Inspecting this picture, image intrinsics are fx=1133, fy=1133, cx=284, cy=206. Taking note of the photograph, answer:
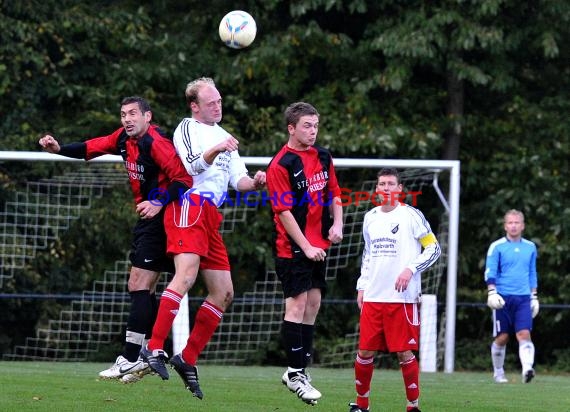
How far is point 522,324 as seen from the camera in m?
12.3

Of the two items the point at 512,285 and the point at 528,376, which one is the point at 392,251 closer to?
the point at 528,376

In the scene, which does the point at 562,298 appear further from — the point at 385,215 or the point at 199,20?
the point at 385,215

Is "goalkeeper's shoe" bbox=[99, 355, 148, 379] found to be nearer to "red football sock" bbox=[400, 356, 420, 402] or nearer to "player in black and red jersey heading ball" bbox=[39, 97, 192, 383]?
"player in black and red jersey heading ball" bbox=[39, 97, 192, 383]

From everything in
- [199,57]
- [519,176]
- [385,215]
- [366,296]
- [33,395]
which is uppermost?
[199,57]

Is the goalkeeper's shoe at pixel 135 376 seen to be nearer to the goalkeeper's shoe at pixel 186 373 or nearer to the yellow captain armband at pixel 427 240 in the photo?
the goalkeeper's shoe at pixel 186 373

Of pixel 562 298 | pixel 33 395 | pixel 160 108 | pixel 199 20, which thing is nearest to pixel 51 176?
pixel 160 108

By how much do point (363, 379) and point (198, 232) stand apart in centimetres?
149

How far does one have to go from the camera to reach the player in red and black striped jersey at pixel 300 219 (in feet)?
26.0

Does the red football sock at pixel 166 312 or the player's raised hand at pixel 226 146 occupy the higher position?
the player's raised hand at pixel 226 146

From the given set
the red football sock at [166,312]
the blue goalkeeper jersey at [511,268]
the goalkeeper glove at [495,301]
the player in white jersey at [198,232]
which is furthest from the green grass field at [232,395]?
the blue goalkeeper jersey at [511,268]

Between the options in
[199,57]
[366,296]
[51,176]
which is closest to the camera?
[366,296]

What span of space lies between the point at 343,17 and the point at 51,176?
5.18 m

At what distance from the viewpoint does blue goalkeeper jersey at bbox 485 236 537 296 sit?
12.3 metres

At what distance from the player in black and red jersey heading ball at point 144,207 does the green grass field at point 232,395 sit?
0.36 metres
